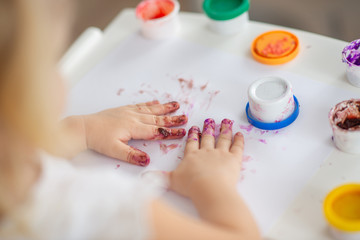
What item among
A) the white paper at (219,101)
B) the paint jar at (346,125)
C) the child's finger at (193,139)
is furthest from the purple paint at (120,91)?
the paint jar at (346,125)

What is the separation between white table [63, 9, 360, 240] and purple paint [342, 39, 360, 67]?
3 centimetres

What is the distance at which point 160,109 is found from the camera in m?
0.98

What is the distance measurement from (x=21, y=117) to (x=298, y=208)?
0.45 meters

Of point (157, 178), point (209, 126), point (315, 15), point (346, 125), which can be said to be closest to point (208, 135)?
point (209, 126)

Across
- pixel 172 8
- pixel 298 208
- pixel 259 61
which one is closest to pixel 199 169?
pixel 298 208

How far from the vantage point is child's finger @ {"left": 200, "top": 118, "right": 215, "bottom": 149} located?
875 millimetres

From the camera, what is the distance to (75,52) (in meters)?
1.16

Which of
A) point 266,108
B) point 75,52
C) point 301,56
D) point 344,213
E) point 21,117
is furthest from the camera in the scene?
point 75,52

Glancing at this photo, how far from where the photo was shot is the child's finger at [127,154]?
89 cm

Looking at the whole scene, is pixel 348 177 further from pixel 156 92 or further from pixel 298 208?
pixel 156 92

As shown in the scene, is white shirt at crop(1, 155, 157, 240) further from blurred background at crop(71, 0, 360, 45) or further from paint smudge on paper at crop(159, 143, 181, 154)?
blurred background at crop(71, 0, 360, 45)

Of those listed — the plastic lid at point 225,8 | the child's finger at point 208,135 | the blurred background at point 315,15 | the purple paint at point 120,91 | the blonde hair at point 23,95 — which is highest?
the blonde hair at point 23,95

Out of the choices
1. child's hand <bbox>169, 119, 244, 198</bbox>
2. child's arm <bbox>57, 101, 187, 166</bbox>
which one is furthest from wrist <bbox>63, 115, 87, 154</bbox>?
child's hand <bbox>169, 119, 244, 198</bbox>

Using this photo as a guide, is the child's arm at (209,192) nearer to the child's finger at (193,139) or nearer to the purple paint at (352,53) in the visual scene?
the child's finger at (193,139)
